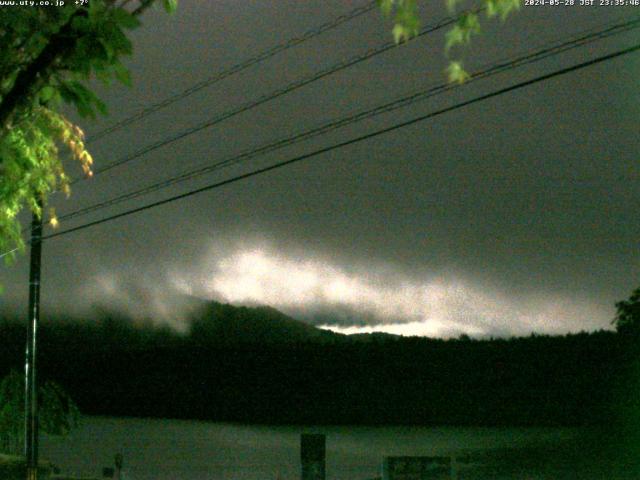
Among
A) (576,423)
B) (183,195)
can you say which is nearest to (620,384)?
(576,423)

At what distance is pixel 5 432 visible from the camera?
33.2 m

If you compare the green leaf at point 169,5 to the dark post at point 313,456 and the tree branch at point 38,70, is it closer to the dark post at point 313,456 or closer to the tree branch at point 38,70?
the tree branch at point 38,70

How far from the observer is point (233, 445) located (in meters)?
82.1

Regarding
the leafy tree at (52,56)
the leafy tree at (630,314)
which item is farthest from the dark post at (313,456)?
the leafy tree at (630,314)

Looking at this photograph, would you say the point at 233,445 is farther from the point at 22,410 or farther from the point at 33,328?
the point at 33,328

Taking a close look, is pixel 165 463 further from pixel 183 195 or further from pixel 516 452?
pixel 183 195

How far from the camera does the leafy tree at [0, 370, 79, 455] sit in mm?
32719

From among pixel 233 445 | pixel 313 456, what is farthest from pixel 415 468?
pixel 233 445

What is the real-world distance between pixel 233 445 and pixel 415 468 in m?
73.7

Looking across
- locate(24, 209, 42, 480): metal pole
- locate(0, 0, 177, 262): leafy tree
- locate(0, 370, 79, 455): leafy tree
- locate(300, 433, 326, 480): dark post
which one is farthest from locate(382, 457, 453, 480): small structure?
locate(0, 370, 79, 455): leafy tree

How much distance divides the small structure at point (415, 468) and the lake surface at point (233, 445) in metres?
39.8

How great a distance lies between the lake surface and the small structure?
3978cm

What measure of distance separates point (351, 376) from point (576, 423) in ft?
78.1

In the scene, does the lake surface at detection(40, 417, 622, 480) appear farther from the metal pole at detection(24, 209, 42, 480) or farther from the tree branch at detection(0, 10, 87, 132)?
the tree branch at detection(0, 10, 87, 132)
